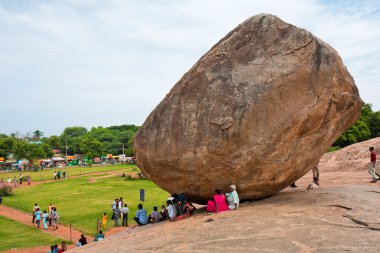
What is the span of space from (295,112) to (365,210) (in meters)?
3.34

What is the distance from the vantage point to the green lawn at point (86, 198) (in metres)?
24.5

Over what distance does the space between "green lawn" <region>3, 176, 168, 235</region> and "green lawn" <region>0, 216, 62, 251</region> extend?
2.05 metres

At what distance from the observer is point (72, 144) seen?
380 ft

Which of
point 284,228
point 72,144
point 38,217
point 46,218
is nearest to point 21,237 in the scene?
point 46,218

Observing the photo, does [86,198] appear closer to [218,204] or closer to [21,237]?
[21,237]

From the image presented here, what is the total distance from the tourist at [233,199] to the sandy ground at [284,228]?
300 millimetres

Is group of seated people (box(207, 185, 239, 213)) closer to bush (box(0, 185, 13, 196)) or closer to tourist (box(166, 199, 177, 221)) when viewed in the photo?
tourist (box(166, 199, 177, 221))

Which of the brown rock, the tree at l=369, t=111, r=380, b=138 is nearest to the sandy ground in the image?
the brown rock

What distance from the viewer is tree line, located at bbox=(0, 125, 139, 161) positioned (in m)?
70.6

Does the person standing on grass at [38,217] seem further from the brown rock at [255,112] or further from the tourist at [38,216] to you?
the brown rock at [255,112]

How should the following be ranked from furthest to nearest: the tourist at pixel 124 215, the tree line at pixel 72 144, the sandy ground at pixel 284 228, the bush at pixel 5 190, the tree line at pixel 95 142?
the tree line at pixel 72 144 < the tree line at pixel 95 142 < the bush at pixel 5 190 < the tourist at pixel 124 215 < the sandy ground at pixel 284 228

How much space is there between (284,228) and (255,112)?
12.3 feet

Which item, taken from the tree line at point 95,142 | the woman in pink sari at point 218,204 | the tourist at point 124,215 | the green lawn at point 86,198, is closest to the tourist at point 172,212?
the woman in pink sari at point 218,204

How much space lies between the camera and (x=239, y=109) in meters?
11.4
